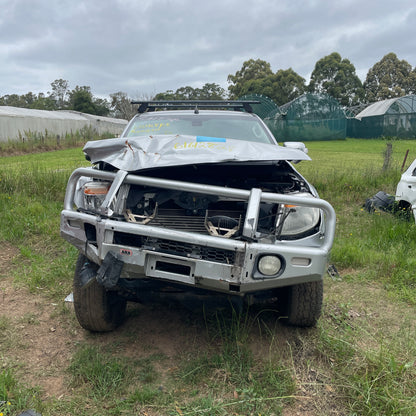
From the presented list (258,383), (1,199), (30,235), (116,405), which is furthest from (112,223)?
(1,199)

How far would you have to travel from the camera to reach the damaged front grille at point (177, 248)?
2037 mm

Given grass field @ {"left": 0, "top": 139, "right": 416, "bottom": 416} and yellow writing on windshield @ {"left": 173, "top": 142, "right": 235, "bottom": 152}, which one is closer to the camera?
grass field @ {"left": 0, "top": 139, "right": 416, "bottom": 416}

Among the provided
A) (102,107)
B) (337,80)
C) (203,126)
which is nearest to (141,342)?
(203,126)

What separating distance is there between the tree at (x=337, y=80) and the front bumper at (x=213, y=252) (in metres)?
47.4

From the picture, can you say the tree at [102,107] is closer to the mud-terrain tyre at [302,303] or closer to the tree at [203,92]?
the tree at [203,92]

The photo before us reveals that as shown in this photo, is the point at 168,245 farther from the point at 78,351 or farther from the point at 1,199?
the point at 1,199

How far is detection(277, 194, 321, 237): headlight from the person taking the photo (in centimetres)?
230

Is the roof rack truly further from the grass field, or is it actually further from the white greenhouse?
the white greenhouse

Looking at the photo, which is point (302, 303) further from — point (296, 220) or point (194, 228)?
point (194, 228)

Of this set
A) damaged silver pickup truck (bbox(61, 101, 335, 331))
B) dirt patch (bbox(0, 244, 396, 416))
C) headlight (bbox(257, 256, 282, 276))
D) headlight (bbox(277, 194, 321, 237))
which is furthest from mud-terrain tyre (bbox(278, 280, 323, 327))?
headlight (bbox(257, 256, 282, 276))

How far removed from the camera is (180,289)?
7.71ft

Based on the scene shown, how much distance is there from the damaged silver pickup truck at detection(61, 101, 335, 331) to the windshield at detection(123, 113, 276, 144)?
2.49 feet

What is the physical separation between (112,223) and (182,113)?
7.24 feet

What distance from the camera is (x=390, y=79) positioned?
160 feet
